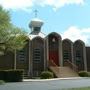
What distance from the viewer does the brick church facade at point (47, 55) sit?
169 feet

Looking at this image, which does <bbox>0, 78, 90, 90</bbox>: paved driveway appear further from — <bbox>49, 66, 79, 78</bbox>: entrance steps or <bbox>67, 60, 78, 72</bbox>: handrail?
<bbox>67, 60, 78, 72</bbox>: handrail

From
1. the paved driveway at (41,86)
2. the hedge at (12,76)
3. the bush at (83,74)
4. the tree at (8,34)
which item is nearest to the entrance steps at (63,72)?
the bush at (83,74)

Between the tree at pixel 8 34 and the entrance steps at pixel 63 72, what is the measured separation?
11.7 metres

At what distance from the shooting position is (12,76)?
134 feet

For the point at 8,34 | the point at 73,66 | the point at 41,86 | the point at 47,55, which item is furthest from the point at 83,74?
the point at 41,86

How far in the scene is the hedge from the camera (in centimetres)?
4050

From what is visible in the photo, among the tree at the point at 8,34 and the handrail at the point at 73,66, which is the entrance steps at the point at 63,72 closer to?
the handrail at the point at 73,66

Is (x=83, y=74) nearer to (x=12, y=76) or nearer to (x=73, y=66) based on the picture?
(x=73, y=66)

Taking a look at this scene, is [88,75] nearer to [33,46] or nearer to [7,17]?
[33,46]

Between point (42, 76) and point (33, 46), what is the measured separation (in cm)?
740

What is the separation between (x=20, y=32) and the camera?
39156 mm

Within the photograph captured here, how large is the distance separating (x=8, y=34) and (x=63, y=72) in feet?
49.9

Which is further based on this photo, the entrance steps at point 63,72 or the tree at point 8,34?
the entrance steps at point 63,72

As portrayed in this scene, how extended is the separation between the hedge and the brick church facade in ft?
29.0
